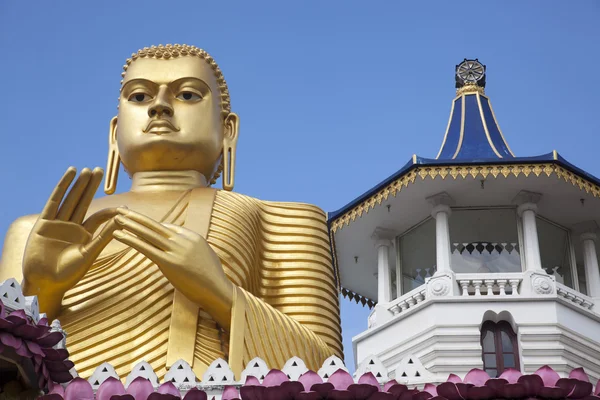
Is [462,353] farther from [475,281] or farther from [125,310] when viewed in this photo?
[125,310]

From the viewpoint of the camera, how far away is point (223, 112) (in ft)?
40.8

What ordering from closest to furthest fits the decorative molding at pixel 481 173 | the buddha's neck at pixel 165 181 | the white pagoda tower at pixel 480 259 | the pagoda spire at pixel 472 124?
the buddha's neck at pixel 165 181, the white pagoda tower at pixel 480 259, the decorative molding at pixel 481 173, the pagoda spire at pixel 472 124

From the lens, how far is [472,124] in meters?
18.6

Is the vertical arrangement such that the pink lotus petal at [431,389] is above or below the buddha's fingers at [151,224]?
below

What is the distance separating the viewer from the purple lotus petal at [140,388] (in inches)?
298

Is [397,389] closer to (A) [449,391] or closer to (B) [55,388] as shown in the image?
(A) [449,391]

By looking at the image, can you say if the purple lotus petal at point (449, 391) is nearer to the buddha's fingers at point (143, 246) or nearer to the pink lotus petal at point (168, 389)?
the pink lotus petal at point (168, 389)

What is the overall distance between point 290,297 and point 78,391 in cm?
404

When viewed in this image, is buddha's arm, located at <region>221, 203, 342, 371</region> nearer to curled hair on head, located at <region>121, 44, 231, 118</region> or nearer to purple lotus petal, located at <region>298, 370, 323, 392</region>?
curled hair on head, located at <region>121, 44, 231, 118</region>

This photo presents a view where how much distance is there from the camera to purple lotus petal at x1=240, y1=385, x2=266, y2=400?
755 centimetres

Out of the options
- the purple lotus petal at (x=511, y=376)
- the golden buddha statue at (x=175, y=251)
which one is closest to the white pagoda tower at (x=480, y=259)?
the golden buddha statue at (x=175, y=251)

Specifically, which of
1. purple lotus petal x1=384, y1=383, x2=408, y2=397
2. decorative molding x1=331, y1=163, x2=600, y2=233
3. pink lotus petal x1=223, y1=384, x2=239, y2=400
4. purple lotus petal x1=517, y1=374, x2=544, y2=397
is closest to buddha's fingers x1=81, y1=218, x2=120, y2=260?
pink lotus petal x1=223, y1=384, x2=239, y2=400

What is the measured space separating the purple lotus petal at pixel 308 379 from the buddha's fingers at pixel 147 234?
2.39m

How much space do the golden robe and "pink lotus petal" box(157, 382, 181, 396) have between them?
6.99ft
